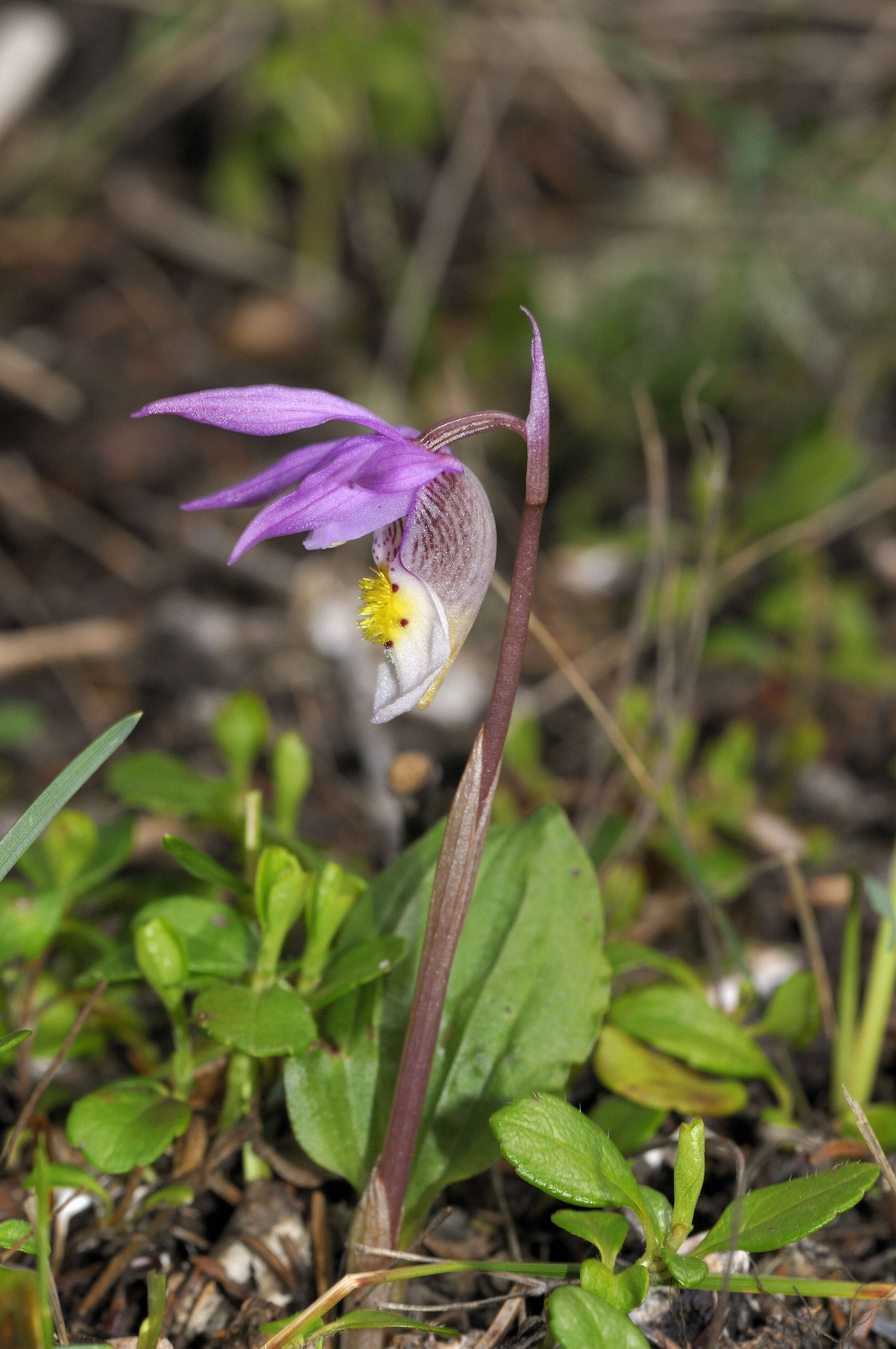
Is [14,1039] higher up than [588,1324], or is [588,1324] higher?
[14,1039]

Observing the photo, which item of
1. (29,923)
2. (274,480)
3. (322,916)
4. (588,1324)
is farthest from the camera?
(29,923)

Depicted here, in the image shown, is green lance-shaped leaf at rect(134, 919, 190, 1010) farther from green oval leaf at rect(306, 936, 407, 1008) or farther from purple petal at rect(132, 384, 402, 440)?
purple petal at rect(132, 384, 402, 440)

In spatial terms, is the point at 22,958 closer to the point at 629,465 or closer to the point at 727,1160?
the point at 727,1160

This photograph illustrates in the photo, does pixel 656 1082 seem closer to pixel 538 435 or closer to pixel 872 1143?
pixel 872 1143

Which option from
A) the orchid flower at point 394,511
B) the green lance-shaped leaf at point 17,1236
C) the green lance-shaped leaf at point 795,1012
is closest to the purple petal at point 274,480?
the orchid flower at point 394,511

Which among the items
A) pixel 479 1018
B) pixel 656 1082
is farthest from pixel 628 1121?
pixel 479 1018

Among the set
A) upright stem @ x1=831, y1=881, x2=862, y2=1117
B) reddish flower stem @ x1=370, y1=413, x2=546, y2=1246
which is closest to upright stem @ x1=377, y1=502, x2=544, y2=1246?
reddish flower stem @ x1=370, y1=413, x2=546, y2=1246

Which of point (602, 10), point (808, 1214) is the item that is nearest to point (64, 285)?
point (602, 10)

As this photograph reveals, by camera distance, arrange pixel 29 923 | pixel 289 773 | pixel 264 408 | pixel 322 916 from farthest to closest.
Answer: pixel 289 773 → pixel 29 923 → pixel 322 916 → pixel 264 408
